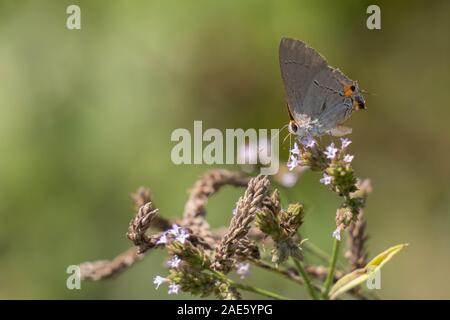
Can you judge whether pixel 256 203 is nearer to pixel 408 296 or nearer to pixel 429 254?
pixel 408 296

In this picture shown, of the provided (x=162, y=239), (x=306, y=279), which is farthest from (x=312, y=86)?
(x=162, y=239)

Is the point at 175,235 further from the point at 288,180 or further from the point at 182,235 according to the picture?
the point at 288,180

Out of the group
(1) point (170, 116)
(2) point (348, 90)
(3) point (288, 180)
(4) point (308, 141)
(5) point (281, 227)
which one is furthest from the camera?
(1) point (170, 116)

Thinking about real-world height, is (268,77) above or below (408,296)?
above

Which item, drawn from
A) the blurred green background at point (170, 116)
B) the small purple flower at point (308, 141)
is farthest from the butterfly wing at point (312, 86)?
the blurred green background at point (170, 116)

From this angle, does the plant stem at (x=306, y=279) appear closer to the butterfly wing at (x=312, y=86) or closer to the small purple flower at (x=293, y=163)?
the small purple flower at (x=293, y=163)

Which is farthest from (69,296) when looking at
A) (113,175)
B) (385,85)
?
(385,85)
